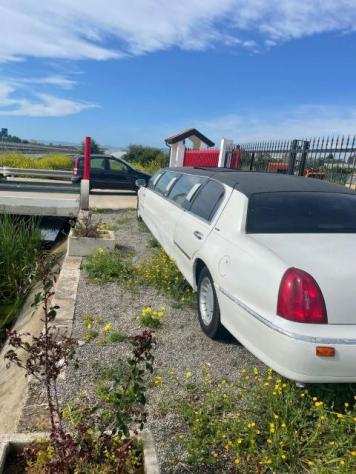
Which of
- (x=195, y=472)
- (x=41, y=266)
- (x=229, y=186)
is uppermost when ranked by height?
Result: (x=229, y=186)

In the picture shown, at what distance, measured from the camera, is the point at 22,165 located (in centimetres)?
2316

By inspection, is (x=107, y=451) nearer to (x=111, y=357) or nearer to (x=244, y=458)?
(x=244, y=458)

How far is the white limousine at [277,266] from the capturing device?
9.38 feet

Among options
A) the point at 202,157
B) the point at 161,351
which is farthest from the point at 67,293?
the point at 202,157

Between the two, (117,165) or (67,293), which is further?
(117,165)

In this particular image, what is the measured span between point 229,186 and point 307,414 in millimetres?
2363

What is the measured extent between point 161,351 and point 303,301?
63.8 inches

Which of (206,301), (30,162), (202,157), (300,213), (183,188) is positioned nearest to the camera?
(300,213)

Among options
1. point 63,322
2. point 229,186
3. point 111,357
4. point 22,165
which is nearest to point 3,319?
point 63,322

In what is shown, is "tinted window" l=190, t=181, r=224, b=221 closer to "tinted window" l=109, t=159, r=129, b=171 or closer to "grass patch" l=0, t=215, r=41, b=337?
"grass patch" l=0, t=215, r=41, b=337

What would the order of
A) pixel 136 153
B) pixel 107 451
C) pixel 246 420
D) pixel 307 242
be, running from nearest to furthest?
pixel 107 451 → pixel 246 420 → pixel 307 242 → pixel 136 153

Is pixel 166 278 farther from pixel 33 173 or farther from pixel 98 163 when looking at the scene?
pixel 33 173

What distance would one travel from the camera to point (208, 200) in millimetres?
4930

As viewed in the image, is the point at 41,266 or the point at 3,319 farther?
the point at 3,319
